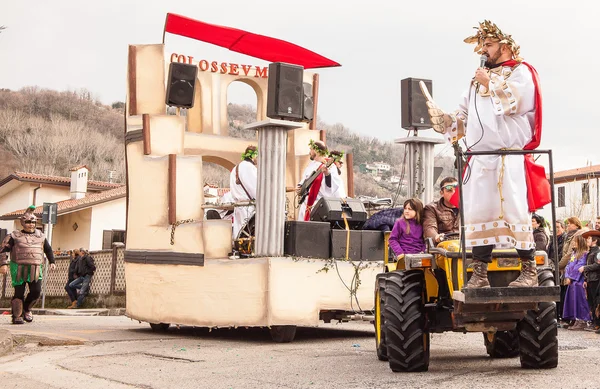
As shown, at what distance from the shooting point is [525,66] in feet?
23.6

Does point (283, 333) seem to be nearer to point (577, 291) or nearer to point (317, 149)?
point (317, 149)

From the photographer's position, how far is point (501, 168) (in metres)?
7.04

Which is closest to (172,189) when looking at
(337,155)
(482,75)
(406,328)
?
(337,155)

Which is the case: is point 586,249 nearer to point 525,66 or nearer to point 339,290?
point 339,290

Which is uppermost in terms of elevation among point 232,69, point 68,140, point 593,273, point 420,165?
point 68,140

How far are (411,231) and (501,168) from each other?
2.16 meters

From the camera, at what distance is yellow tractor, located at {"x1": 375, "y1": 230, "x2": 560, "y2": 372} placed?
680 cm

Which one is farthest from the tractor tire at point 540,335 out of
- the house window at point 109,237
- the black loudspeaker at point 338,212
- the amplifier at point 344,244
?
the house window at point 109,237

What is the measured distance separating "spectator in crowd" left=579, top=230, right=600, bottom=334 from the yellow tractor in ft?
20.6

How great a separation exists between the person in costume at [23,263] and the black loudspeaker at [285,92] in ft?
19.3

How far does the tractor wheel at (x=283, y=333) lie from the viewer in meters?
11.4

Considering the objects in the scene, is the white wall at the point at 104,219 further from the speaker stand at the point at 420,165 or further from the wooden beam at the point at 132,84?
the speaker stand at the point at 420,165

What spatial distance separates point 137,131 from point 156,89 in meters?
0.75

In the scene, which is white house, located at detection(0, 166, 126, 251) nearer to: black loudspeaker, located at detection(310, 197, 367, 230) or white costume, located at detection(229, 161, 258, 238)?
white costume, located at detection(229, 161, 258, 238)
